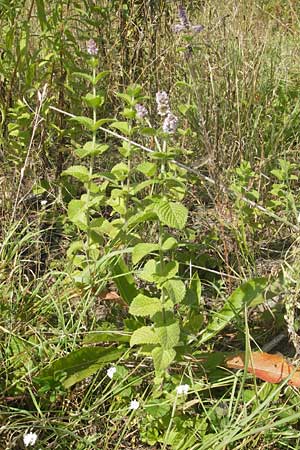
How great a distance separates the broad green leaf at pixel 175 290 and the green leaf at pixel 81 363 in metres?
0.29

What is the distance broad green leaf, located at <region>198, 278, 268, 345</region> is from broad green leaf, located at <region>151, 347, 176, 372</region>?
0.63 feet

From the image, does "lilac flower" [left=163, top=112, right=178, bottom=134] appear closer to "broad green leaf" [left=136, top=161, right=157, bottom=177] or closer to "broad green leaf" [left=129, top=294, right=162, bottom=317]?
"broad green leaf" [left=136, top=161, right=157, bottom=177]

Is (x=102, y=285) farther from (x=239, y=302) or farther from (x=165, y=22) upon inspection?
(x=165, y=22)

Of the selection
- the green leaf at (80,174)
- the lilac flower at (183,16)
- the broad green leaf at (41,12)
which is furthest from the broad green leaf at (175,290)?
the broad green leaf at (41,12)

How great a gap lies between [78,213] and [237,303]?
0.52m

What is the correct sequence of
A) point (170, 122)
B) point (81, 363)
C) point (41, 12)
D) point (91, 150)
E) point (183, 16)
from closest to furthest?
point (170, 122) < point (81, 363) < point (91, 150) < point (183, 16) < point (41, 12)

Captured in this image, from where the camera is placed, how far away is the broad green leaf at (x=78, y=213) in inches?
74.5

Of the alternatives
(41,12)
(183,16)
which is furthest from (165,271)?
(41,12)

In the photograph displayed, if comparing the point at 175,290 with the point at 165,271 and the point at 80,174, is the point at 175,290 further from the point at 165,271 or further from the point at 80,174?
the point at 80,174

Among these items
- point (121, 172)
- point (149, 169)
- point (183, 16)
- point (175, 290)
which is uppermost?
point (183, 16)

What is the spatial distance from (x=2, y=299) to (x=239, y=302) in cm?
67

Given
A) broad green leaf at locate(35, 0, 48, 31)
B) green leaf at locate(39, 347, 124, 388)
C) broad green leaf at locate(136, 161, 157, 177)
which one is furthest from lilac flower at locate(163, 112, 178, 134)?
broad green leaf at locate(35, 0, 48, 31)

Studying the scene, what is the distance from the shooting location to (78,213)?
1902mm

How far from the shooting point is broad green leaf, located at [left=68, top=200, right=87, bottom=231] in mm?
1893
